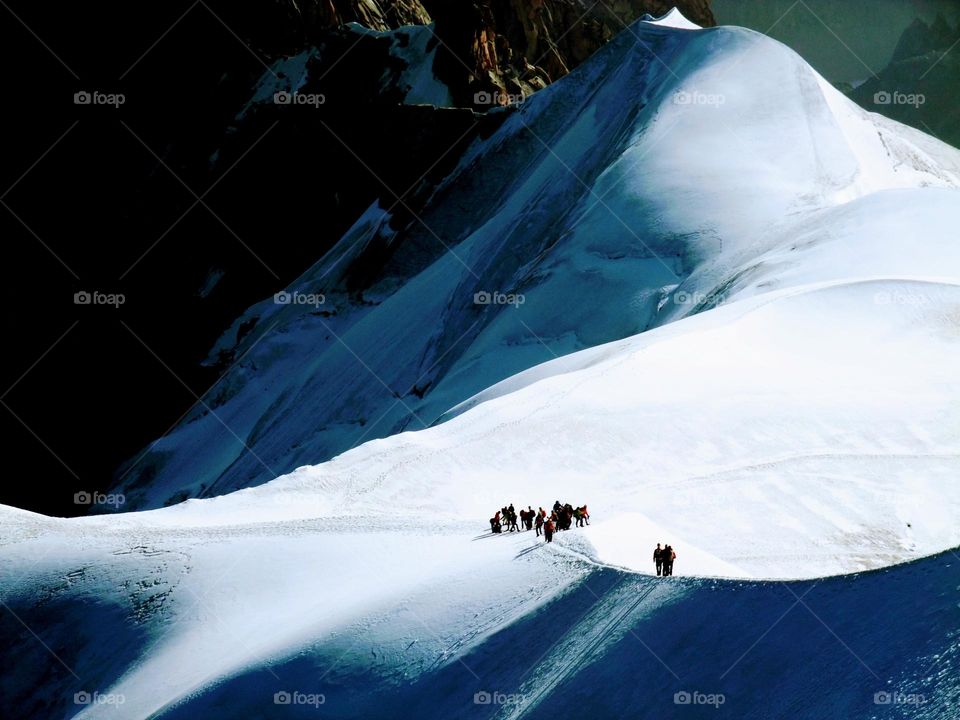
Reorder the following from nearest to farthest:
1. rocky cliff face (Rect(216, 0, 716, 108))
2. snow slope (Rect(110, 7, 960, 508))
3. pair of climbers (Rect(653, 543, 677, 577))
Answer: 1. pair of climbers (Rect(653, 543, 677, 577))
2. snow slope (Rect(110, 7, 960, 508))
3. rocky cliff face (Rect(216, 0, 716, 108))

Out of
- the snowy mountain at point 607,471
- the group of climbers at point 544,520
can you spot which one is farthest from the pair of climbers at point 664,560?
the group of climbers at point 544,520

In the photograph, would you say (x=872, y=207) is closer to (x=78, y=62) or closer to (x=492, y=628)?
(x=492, y=628)

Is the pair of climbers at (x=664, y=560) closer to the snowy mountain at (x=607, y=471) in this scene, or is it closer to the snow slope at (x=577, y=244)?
the snowy mountain at (x=607, y=471)

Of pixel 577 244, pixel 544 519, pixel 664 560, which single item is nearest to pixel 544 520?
pixel 544 519

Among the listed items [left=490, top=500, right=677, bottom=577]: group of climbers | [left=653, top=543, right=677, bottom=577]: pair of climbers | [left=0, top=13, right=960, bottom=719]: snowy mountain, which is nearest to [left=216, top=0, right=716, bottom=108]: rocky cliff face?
[left=0, top=13, right=960, bottom=719]: snowy mountain

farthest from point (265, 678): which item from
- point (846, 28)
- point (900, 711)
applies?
point (846, 28)

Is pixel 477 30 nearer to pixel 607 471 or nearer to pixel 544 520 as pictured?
pixel 607 471

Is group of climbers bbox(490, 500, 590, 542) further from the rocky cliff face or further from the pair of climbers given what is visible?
the rocky cliff face
